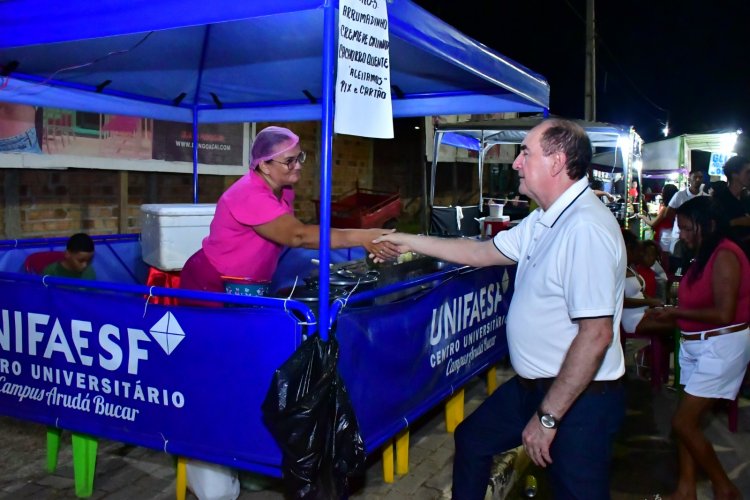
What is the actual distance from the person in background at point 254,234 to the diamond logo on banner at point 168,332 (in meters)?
0.60

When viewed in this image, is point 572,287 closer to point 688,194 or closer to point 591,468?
point 591,468

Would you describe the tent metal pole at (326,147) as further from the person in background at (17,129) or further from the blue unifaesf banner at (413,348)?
the person in background at (17,129)

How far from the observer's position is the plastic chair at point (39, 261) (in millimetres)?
4809

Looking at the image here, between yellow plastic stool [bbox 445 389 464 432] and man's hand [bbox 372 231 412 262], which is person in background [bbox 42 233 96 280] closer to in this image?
man's hand [bbox 372 231 412 262]

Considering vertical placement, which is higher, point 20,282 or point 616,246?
point 616,246

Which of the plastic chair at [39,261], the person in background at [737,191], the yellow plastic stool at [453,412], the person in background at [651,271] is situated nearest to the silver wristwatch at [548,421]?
the yellow plastic stool at [453,412]

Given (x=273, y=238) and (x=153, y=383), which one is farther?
(x=273, y=238)

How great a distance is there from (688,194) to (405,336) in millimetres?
8335

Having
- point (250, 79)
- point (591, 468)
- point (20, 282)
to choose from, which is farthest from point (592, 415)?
point (250, 79)

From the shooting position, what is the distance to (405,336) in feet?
10.8

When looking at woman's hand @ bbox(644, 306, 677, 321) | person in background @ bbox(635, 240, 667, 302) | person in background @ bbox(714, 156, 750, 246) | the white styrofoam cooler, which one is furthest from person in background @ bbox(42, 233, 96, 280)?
person in background @ bbox(714, 156, 750, 246)

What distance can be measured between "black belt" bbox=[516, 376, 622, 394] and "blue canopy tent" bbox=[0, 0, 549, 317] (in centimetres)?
91

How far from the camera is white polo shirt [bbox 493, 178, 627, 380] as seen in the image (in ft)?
7.36

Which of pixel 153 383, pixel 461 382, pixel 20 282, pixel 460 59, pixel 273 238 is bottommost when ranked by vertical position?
pixel 461 382
